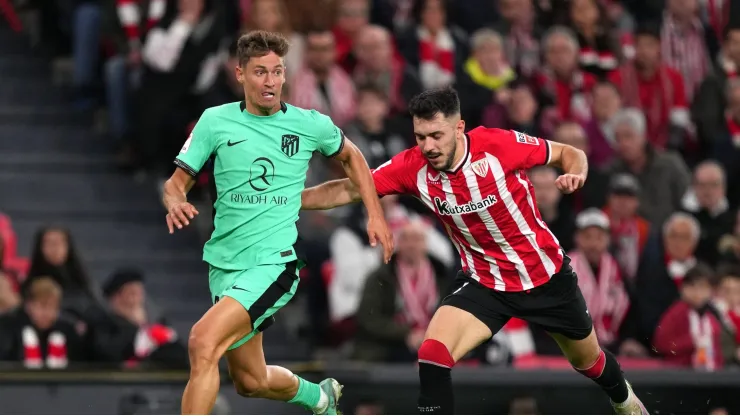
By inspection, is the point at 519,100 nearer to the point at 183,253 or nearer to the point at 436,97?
the point at 183,253

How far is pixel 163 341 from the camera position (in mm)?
12242

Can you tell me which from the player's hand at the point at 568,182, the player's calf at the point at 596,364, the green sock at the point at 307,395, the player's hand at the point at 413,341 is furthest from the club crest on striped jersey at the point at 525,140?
the player's hand at the point at 413,341

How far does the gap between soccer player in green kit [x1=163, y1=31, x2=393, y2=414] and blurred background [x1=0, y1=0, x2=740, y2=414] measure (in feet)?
8.94

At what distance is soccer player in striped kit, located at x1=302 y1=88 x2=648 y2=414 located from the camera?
8914mm

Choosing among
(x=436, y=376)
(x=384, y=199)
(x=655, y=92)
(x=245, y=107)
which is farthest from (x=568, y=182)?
(x=655, y=92)

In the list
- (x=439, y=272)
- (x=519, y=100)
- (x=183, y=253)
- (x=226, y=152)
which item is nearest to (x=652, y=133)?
(x=519, y=100)

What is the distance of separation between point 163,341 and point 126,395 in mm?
1044

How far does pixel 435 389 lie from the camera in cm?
891

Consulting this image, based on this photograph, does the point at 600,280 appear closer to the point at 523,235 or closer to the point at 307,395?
the point at 523,235

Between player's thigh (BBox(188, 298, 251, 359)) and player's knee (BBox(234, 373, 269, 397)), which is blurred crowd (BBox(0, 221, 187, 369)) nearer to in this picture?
player's knee (BBox(234, 373, 269, 397))

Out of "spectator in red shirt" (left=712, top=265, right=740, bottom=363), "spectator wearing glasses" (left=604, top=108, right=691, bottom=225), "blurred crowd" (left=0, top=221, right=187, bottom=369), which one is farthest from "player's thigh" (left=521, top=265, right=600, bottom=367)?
"spectator wearing glasses" (left=604, top=108, right=691, bottom=225)

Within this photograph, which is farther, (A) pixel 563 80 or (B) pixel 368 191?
(A) pixel 563 80

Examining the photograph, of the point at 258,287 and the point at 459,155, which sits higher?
the point at 459,155

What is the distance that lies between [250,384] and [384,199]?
398cm
